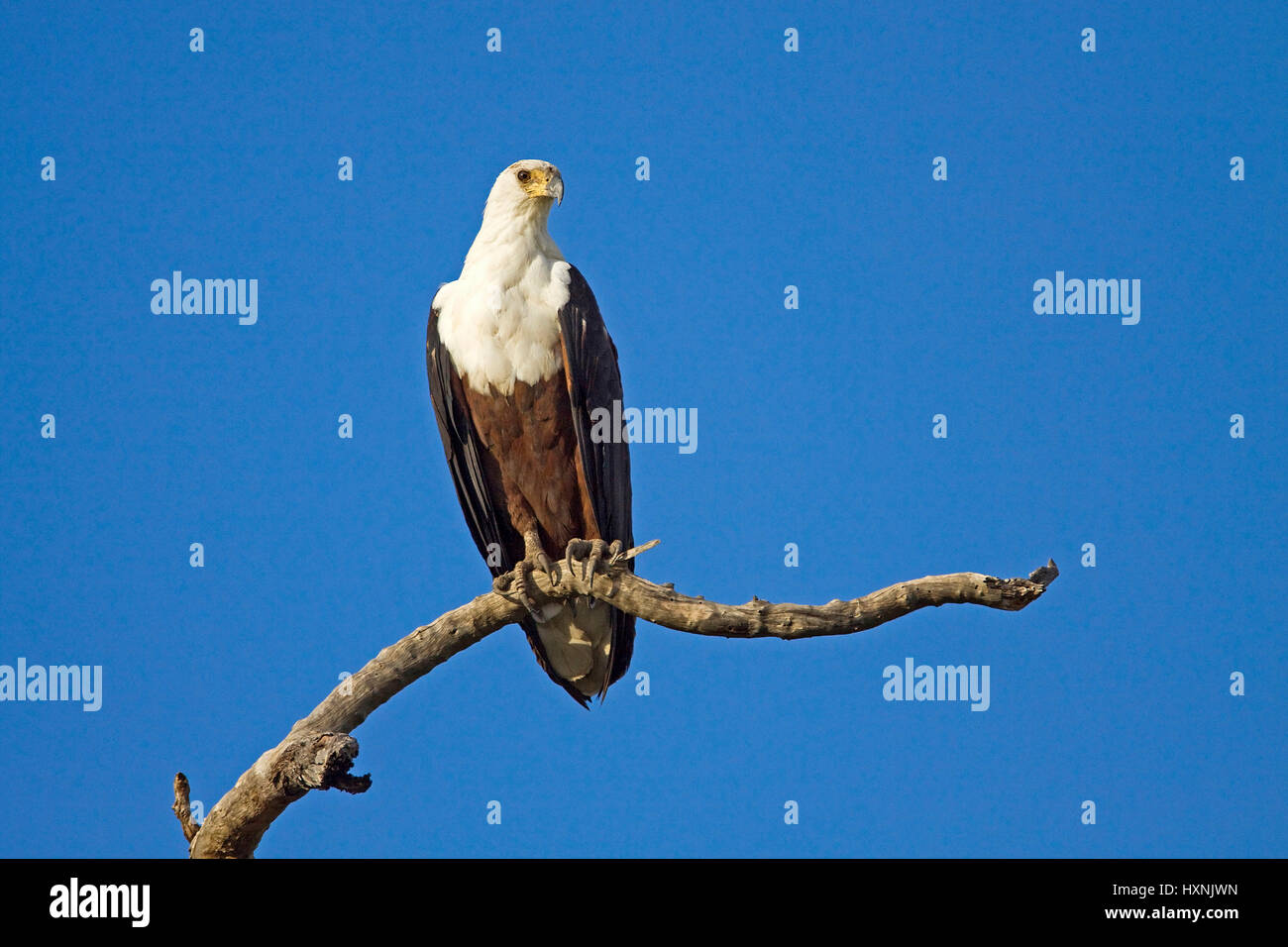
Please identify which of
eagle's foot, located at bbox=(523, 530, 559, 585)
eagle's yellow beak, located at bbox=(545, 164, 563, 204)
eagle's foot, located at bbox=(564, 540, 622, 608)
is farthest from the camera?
eagle's yellow beak, located at bbox=(545, 164, 563, 204)

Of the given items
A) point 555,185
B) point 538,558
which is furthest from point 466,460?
point 555,185

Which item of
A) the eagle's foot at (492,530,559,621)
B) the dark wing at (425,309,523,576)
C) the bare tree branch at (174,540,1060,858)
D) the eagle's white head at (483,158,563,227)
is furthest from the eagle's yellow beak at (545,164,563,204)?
the bare tree branch at (174,540,1060,858)

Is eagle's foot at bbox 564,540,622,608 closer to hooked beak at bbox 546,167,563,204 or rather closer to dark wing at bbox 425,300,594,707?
dark wing at bbox 425,300,594,707

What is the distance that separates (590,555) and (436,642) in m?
0.82

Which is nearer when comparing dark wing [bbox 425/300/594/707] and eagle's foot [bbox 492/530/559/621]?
eagle's foot [bbox 492/530/559/621]

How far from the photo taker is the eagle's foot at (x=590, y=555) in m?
5.61

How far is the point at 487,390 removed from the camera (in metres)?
6.18

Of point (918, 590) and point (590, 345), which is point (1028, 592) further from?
point (590, 345)

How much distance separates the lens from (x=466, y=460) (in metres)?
6.49

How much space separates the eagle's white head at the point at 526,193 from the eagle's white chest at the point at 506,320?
193 millimetres

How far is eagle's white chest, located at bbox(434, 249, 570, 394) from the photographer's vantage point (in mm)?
6113

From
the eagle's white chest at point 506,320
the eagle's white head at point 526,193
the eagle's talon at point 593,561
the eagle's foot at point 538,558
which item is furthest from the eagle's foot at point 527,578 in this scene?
the eagle's white head at point 526,193

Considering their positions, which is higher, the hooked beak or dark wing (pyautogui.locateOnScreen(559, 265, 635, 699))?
the hooked beak
